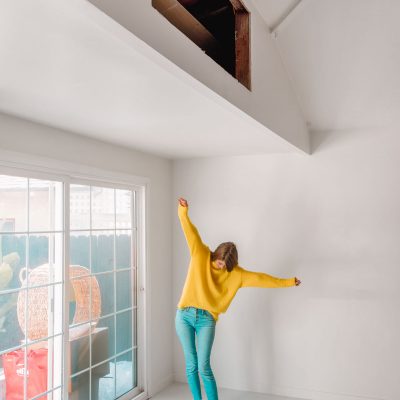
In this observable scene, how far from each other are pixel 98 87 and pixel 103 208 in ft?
5.94

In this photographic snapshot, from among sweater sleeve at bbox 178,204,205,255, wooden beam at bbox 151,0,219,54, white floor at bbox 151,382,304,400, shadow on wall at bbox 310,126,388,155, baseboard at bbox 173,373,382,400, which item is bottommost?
white floor at bbox 151,382,304,400

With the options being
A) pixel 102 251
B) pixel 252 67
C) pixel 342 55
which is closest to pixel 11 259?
pixel 102 251

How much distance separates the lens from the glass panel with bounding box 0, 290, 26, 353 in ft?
9.26

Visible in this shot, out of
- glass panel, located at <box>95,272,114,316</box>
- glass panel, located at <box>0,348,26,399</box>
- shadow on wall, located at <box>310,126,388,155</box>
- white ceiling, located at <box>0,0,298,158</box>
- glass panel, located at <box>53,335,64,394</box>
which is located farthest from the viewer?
shadow on wall, located at <box>310,126,388,155</box>

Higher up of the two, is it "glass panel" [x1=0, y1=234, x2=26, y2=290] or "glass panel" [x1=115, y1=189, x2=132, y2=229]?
"glass panel" [x1=115, y1=189, x2=132, y2=229]

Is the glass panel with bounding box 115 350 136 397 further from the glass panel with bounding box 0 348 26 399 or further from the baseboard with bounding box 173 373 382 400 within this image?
the baseboard with bounding box 173 373 382 400

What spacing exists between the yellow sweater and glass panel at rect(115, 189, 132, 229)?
0.67 meters

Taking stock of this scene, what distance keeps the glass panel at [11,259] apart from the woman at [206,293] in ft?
4.18

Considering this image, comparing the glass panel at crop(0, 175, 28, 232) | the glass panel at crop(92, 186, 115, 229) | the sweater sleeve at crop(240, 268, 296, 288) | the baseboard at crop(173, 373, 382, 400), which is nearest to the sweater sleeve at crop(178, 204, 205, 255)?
the sweater sleeve at crop(240, 268, 296, 288)

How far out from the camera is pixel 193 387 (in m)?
3.83

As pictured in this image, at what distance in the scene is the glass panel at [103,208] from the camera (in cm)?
372

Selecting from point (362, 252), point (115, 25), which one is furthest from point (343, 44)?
point (115, 25)

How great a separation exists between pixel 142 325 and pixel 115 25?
3398 millimetres

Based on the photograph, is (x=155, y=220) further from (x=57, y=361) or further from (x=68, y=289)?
(x=57, y=361)
